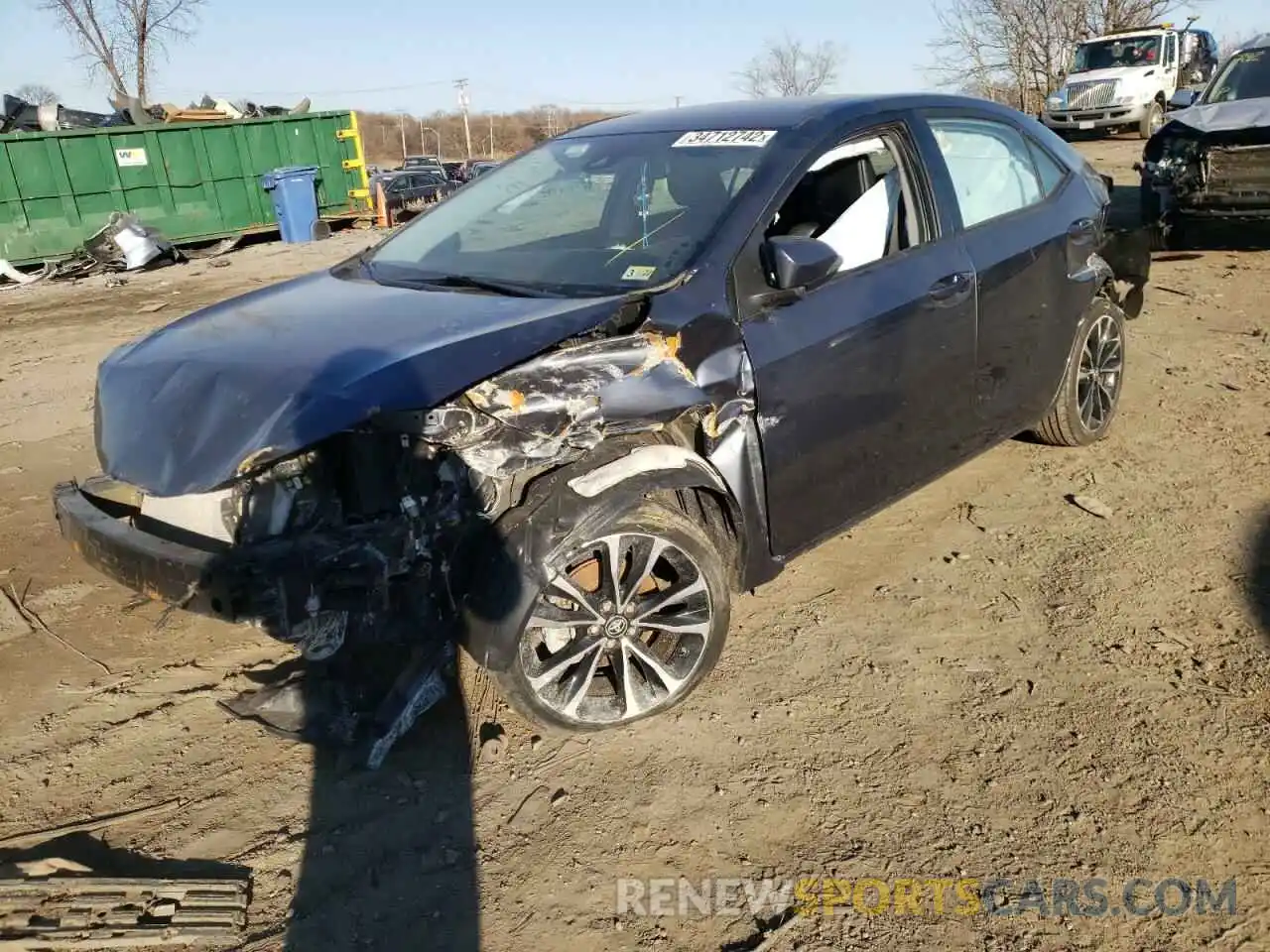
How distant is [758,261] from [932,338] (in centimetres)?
87

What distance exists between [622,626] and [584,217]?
1.59 meters

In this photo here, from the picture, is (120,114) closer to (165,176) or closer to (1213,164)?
(165,176)

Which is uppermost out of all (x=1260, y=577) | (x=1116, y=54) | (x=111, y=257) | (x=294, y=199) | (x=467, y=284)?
(x=1116, y=54)

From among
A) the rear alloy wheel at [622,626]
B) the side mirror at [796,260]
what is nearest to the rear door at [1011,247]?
the side mirror at [796,260]

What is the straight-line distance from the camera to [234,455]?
99.4 inches

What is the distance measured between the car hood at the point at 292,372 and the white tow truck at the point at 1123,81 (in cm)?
2015

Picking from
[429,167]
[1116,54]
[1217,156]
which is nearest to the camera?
[1217,156]

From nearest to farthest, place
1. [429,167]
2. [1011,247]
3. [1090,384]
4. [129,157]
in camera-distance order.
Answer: [1011,247]
[1090,384]
[129,157]
[429,167]

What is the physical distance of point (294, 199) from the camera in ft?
52.0

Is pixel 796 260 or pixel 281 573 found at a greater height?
pixel 796 260

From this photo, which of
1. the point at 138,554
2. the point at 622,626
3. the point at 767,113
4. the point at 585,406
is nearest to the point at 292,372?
the point at 138,554

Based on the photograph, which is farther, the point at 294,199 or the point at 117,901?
the point at 294,199

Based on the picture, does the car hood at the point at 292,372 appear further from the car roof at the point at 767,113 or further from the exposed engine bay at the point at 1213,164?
the exposed engine bay at the point at 1213,164

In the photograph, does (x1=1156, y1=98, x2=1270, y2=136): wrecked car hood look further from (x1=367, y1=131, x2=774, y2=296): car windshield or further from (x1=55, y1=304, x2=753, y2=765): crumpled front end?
(x1=55, y1=304, x2=753, y2=765): crumpled front end
